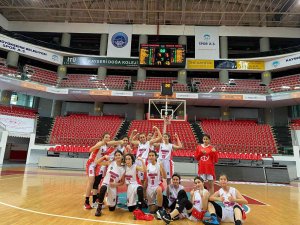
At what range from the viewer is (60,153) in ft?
54.9

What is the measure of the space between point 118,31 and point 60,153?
14.2 metres

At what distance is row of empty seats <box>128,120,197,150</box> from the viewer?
17.3 metres

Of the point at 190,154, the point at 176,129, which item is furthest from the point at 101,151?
the point at 176,129

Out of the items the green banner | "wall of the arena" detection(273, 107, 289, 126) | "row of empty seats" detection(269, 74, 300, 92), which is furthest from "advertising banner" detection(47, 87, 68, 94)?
"wall of the arena" detection(273, 107, 289, 126)

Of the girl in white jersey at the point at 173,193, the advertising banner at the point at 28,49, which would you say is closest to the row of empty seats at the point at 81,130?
the advertising banner at the point at 28,49

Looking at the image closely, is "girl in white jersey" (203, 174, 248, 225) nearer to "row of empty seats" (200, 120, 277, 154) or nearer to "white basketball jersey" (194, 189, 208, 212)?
"white basketball jersey" (194, 189, 208, 212)

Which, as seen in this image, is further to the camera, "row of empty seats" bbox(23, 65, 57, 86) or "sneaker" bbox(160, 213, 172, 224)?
"row of empty seats" bbox(23, 65, 57, 86)

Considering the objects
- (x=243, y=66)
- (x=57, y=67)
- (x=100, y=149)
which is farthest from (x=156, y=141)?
(x=57, y=67)

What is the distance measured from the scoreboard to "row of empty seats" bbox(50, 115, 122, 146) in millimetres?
6138

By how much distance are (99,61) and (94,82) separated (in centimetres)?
261

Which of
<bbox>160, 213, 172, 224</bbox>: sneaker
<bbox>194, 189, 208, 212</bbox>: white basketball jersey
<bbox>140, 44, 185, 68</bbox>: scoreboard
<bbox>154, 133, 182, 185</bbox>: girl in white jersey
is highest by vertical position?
<bbox>140, 44, 185, 68</bbox>: scoreboard

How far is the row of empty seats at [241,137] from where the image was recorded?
662 inches

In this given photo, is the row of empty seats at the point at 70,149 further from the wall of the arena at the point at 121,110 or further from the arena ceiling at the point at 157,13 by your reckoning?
the arena ceiling at the point at 157,13

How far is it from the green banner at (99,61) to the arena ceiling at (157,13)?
4.27m
